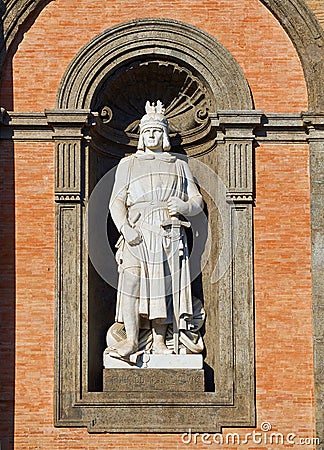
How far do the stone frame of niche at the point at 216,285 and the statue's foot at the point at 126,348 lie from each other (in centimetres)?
44

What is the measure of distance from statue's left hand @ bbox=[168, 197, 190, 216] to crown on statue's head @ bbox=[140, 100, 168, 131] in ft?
3.49

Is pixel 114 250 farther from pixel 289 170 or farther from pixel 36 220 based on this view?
pixel 289 170

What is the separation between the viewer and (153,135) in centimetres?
1728

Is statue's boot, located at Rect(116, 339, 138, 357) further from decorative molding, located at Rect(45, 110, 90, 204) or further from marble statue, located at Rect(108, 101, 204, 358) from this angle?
decorative molding, located at Rect(45, 110, 90, 204)

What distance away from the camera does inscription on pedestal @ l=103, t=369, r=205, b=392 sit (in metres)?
16.5

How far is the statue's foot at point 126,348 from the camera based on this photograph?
16.6m

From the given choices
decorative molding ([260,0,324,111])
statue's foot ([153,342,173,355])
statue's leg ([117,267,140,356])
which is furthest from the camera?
decorative molding ([260,0,324,111])

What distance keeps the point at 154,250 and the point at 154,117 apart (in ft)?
6.09

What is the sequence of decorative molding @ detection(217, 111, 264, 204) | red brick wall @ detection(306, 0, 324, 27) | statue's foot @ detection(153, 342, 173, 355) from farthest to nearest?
1. red brick wall @ detection(306, 0, 324, 27)
2. decorative molding @ detection(217, 111, 264, 204)
3. statue's foot @ detection(153, 342, 173, 355)

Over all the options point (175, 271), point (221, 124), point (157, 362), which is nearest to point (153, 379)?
point (157, 362)

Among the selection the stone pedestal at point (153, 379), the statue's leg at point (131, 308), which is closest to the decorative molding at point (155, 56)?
the statue's leg at point (131, 308)

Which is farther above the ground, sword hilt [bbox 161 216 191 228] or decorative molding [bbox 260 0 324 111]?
decorative molding [bbox 260 0 324 111]

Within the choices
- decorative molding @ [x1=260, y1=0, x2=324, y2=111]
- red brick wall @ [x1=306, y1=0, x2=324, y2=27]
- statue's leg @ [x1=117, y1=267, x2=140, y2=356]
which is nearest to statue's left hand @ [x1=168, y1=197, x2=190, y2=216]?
statue's leg @ [x1=117, y1=267, x2=140, y2=356]

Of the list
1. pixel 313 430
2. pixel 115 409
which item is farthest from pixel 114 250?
pixel 313 430
